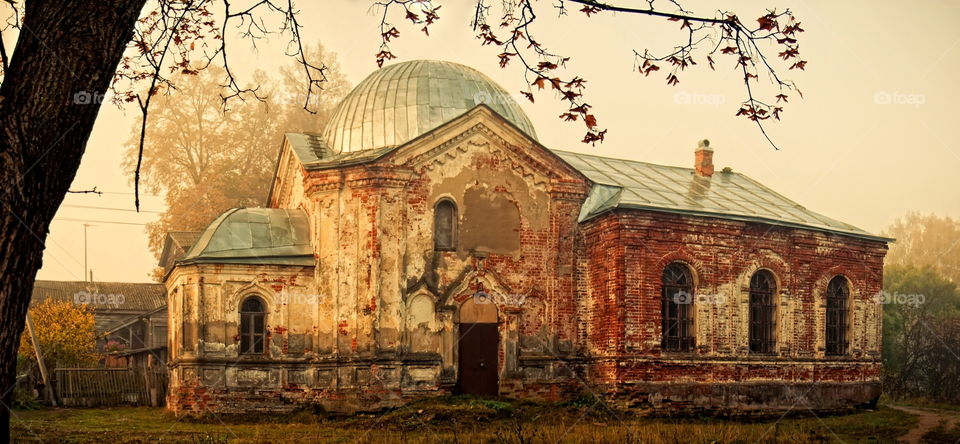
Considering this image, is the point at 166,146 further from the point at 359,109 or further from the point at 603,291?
the point at 603,291

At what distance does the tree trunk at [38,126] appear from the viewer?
4.92 m

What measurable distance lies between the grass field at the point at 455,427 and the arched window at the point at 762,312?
2004 millimetres

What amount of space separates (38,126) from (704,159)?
2351 cm

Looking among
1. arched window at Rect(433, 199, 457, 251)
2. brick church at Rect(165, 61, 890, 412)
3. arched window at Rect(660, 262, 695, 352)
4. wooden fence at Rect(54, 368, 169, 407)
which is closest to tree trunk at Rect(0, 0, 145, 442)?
brick church at Rect(165, 61, 890, 412)

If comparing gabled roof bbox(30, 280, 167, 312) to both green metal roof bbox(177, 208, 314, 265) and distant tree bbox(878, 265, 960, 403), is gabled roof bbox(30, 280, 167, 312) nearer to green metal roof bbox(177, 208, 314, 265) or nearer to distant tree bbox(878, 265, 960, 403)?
green metal roof bbox(177, 208, 314, 265)

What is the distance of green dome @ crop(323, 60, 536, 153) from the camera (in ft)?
71.4

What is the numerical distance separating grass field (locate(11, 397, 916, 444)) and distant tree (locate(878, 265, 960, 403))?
8.07 meters

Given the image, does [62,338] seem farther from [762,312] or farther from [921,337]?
[921,337]

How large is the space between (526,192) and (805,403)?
335 inches

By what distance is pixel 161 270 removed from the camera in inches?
1331

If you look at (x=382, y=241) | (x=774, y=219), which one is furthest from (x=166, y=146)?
(x=774, y=219)

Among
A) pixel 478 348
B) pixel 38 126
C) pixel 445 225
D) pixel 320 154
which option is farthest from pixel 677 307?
pixel 38 126

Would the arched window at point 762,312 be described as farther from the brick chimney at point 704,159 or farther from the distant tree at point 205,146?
the distant tree at point 205,146

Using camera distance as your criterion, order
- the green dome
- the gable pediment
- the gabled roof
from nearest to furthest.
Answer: the gable pediment → the green dome → the gabled roof
